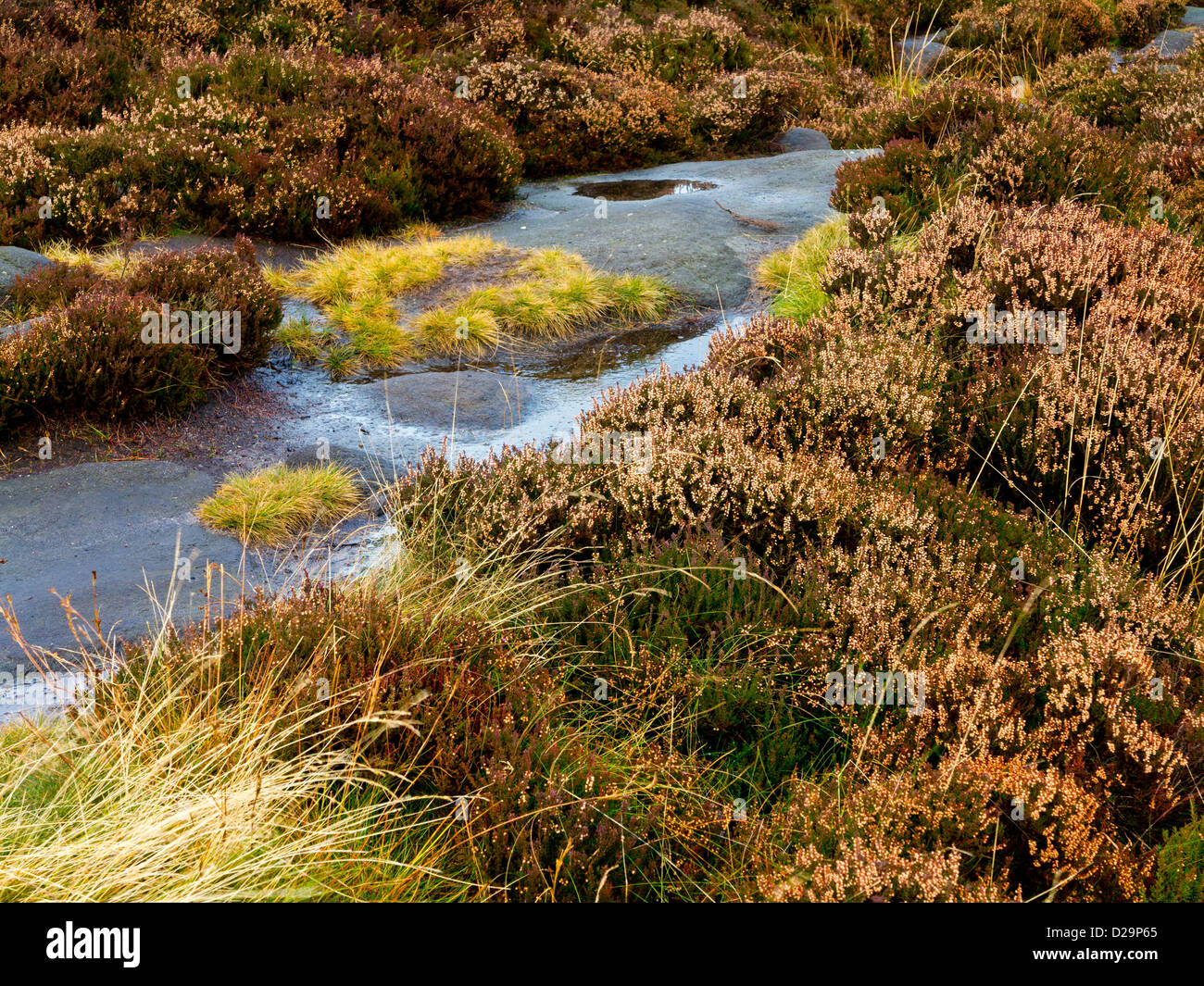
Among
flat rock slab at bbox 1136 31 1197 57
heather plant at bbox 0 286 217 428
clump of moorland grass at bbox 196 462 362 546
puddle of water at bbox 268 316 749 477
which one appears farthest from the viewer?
flat rock slab at bbox 1136 31 1197 57

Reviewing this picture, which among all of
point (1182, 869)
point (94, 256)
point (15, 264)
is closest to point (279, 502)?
point (15, 264)

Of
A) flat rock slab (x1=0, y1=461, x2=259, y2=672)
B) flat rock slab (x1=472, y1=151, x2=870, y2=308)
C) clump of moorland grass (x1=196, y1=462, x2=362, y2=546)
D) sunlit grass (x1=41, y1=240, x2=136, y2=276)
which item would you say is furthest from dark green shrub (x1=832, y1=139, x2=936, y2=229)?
flat rock slab (x1=0, y1=461, x2=259, y2=672)

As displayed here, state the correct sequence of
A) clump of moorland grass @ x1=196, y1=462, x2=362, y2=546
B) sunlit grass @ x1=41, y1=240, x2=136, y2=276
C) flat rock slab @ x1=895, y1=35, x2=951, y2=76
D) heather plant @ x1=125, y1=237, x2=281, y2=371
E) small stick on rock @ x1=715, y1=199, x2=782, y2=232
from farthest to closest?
flat rock slab @ x1=895, y1=35, x2=951, y2=76 < small stick on rock @ x1=715, y1=199, x2=782, y2=232 < sunlit grass @ x1=41, y1=240, x2=136, y2=276 < heather plant @ x1=125, y1=237, x2=281, y2=371 < clump of moorland grass @ x1=196, y1=462, x2=362, y2=546

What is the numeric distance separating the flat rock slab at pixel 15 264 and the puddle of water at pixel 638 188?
5615mm

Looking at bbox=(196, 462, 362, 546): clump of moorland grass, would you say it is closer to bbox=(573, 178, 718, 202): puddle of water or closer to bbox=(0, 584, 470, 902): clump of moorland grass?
bbox=(0, 584, 470, 902): clump of moorland grass

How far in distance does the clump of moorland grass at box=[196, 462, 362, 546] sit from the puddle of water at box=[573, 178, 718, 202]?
636cm

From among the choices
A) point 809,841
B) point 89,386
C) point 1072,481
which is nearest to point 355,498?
point 89,386

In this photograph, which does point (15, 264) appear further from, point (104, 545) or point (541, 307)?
point (541, 307)

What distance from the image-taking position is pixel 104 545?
466 cm

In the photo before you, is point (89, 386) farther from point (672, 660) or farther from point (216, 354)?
point (672, 660)

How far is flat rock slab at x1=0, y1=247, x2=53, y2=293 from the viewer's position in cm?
698

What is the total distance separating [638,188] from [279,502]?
7.37 meters

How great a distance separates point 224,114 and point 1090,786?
30.4 feet

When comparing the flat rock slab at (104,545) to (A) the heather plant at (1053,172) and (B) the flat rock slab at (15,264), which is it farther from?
(A) the heather plant at (1053,172)
